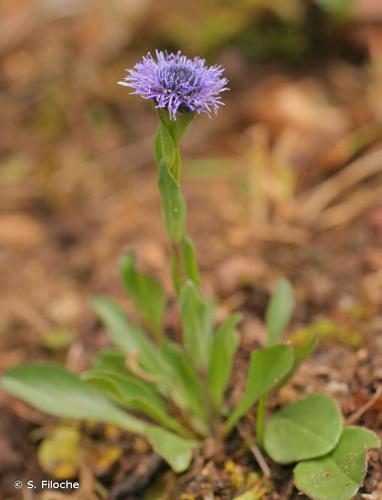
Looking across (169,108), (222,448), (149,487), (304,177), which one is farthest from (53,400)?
(304,177)

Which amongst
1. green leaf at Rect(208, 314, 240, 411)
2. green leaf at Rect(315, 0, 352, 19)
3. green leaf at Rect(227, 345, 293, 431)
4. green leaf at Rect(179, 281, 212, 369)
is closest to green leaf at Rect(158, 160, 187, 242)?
green leaf at Rect(179, 281, 212, 369)

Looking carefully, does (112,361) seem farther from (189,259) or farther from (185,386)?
(189,259)

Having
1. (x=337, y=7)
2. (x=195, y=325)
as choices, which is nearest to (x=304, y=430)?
(x=195, y=325)

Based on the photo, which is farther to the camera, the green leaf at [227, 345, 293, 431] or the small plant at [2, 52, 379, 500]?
the green leaf at [227, 345, 293, 431]

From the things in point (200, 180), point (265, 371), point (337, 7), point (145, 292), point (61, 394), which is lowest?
point (265, 371)

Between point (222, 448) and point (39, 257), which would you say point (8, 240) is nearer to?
point (39, 257)

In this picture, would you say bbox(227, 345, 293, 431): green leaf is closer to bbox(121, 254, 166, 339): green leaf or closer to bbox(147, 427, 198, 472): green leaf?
bbox(147, 427, 198, 472): green leaf

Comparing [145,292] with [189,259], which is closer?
[189,259]
